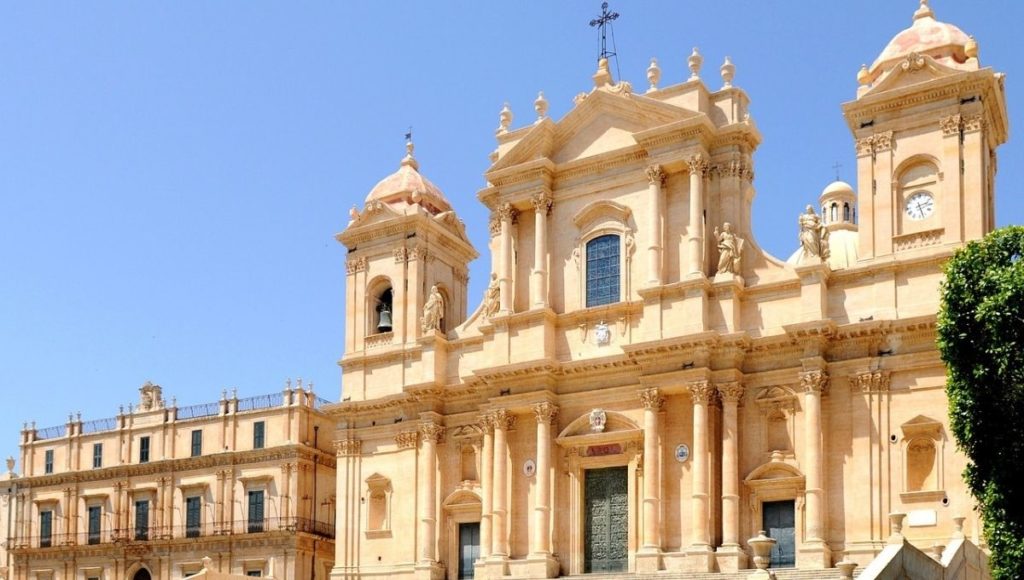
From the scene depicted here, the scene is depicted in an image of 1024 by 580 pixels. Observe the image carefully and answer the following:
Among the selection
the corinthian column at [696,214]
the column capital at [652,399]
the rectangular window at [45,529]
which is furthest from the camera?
the rectangular window at [45,529]

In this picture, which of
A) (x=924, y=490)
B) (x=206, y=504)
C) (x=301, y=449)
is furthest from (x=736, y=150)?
(x=206, y=504)

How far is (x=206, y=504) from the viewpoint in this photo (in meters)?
50.9

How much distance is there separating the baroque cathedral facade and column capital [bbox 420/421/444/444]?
7cm

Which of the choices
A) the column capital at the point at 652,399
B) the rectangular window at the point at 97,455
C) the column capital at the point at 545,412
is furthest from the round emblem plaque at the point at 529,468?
the rectangular window at the point at 97,455

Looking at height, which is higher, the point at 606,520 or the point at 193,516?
the point at 606,520

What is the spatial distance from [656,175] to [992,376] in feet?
37.9

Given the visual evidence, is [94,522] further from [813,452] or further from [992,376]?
Result: [992,376]

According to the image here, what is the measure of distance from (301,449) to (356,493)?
9.47 meters

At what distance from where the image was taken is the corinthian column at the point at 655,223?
A: 35.2 m

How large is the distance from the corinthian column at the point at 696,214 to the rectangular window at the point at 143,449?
2743 centimetres

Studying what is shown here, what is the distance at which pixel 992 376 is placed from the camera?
26891mm

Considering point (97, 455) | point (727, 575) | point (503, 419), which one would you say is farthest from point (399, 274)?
point (97, 455)

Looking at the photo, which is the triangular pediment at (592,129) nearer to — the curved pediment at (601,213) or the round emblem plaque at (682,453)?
the curved pediment at (601,213)

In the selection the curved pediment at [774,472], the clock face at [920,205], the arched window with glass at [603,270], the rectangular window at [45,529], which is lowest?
the rectangular window at [45,529]
